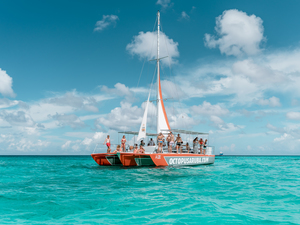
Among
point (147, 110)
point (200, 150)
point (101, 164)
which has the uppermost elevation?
point (147, 110)

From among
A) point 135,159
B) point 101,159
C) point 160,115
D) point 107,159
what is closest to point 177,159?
point 135,159

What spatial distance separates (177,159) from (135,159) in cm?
378

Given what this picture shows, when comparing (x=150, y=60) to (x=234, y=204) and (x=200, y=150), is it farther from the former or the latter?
(x=234, y=204)

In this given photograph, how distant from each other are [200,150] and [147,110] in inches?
311

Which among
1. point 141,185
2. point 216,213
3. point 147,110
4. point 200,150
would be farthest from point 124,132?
point 216,213

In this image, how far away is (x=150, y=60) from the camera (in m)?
28.2

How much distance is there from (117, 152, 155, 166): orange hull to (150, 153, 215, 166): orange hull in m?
0.78

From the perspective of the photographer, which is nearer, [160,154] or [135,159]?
[160,154]

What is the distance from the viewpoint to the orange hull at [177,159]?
20234 millimetres

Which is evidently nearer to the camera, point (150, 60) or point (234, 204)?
point (234, 204)

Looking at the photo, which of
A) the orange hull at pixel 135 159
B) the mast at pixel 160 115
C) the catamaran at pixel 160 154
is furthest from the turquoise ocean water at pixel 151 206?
the mast at pixel 160 115

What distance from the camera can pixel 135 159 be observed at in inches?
844

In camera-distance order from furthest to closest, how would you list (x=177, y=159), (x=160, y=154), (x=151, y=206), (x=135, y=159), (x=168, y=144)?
(x=168, y=144) < (x=177, y=159) < (x=135, y=159) < (x=160, y=154) < (x=151, y=206)

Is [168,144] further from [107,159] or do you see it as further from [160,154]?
[107,159]
